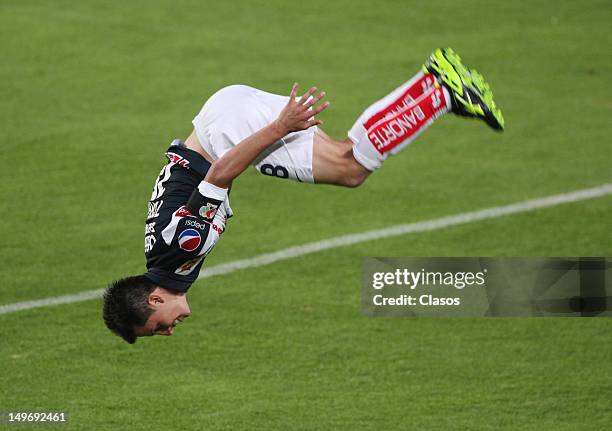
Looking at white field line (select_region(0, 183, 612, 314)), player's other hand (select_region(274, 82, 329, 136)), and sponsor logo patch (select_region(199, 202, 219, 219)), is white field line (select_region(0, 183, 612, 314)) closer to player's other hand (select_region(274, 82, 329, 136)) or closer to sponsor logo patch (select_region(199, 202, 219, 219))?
sponsor logo patch (select_region(199, 202, 219, 219))

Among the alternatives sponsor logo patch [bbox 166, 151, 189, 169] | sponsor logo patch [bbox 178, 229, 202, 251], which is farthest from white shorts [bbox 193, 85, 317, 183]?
sponsor logo patch [bbox 178, 229, 202, 251]

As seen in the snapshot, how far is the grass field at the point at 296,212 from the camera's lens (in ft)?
30.0

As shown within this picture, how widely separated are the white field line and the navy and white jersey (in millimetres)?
2646

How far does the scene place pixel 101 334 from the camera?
9.96m

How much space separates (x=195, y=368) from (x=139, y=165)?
398 centimetres

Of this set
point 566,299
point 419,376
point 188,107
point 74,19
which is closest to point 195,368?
point 419,376

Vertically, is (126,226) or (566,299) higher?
(126,226)

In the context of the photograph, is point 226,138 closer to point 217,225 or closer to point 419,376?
point 217,225

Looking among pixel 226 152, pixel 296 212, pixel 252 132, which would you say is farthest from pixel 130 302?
pixel 296 212

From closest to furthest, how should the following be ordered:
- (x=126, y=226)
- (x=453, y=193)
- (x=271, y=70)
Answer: (x=126, y=226), (x=453, y=193), (x=271, y=70)

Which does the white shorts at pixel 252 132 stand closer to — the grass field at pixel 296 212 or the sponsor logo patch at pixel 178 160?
the sponsor logo patch at pixel 178 160

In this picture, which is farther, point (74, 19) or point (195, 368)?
point (74, 19)

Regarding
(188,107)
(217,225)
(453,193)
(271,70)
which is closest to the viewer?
(217,225)

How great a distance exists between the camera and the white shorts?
796cm
